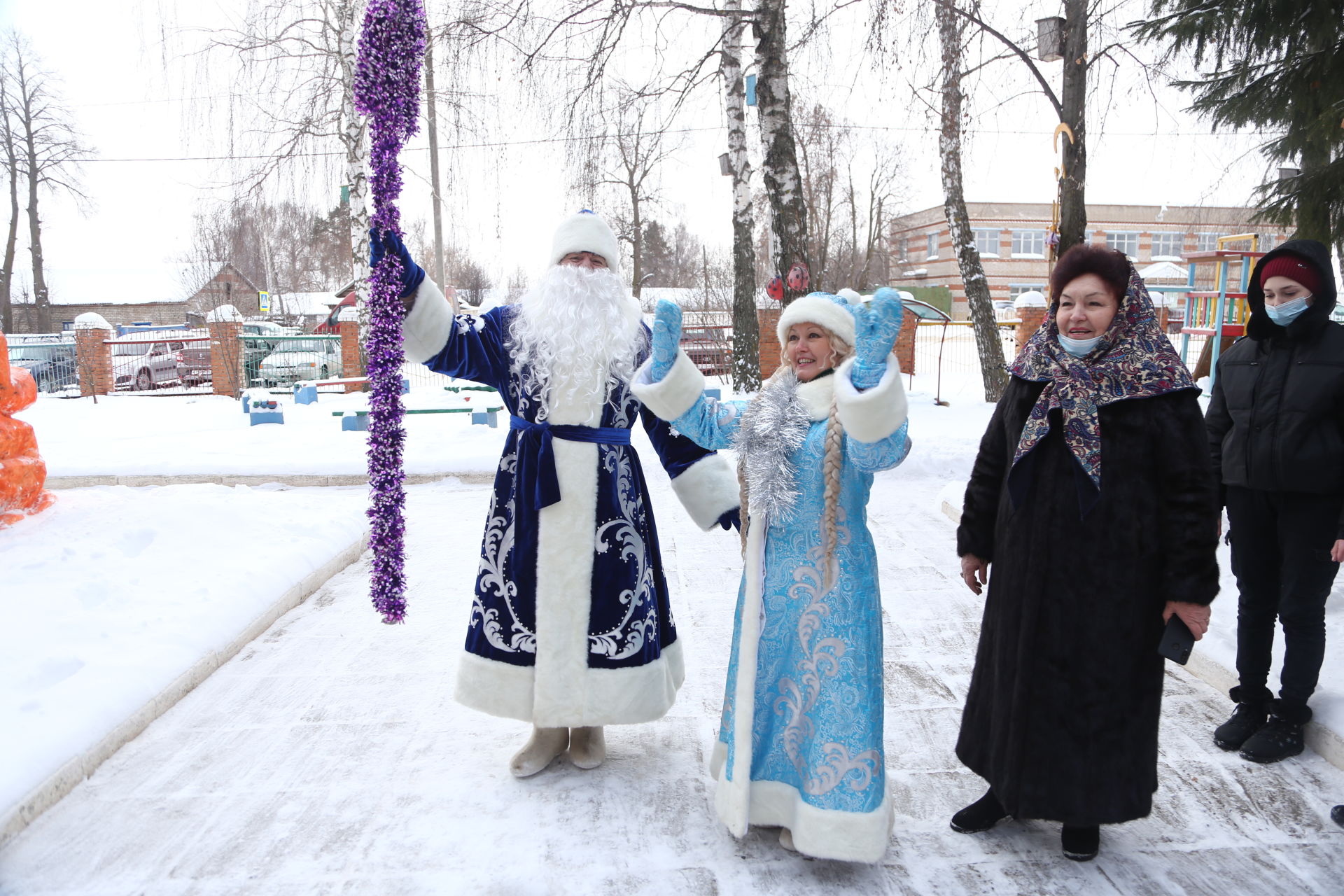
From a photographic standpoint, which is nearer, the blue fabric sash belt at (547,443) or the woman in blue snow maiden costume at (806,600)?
the woman in blue snow maiden costume at (806,600)

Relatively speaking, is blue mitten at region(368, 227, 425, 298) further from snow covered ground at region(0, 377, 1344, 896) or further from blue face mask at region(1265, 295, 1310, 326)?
blue face mask at region(1265, 295, 1310, 326)

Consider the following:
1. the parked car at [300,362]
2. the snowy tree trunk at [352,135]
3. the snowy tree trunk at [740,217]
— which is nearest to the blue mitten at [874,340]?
the snowy tree trunk at [740,217]

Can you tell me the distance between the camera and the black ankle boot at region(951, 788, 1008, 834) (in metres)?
2.72

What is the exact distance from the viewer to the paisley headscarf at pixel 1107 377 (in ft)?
7.75

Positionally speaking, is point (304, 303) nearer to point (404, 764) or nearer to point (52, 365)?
point (52, 365)

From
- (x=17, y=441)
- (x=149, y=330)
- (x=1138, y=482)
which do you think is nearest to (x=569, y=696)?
(x=1138, y=482)

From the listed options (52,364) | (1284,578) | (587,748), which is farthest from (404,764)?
(52,364)

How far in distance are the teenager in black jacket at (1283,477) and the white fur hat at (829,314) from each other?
60.2 inches

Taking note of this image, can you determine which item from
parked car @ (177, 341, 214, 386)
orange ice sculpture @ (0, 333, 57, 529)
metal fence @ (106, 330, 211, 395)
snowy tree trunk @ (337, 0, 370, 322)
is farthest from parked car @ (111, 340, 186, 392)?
orange ice sculpture @ (0, 333, 57, 529)

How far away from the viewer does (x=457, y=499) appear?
7820 mm

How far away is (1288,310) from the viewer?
301 cm

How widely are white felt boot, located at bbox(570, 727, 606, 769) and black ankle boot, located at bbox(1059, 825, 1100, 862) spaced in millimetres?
1554

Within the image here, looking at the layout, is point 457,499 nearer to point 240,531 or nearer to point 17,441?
point 240,531

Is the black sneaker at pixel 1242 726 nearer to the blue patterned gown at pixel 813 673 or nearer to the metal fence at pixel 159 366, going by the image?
the blue patterned gown at pixel 813 673
